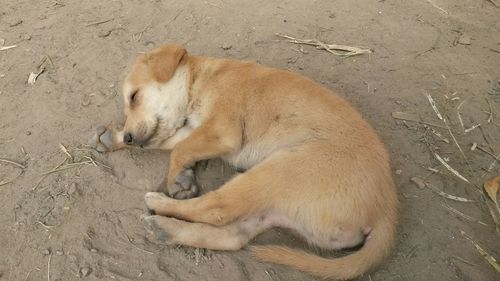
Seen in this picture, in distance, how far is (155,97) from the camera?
147 inches

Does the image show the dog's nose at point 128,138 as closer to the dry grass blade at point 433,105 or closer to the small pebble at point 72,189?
the small pebble at point 72,189

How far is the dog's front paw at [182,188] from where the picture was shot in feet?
11.2

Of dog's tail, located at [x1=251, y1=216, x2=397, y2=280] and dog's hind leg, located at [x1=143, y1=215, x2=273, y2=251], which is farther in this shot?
dog's hind leg, located at [x1=143, y1=215, x2=273, y2=251]

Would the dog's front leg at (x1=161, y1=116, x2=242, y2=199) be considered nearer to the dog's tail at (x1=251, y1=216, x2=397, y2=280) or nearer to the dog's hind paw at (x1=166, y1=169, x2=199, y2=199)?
the dog's hind paw at (x1=166, y1=169, x2=199, y2=199)

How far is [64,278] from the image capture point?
2943mm

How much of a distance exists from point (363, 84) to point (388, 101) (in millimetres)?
294

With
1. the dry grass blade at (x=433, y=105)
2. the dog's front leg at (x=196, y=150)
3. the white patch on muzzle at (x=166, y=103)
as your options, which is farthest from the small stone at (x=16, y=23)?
the dry grass blade at (x=433, y=105)

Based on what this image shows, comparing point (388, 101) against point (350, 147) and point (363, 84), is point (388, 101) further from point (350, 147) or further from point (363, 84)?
point (350, 147)

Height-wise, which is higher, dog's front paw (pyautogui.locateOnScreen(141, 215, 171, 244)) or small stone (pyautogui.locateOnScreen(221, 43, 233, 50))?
small stone (pyautogui.locateOnScreen(221, 43, 233, 50))

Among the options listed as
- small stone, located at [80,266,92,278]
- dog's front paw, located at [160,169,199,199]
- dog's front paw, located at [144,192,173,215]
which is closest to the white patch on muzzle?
dog's front paw, located at [160,169,199,199]

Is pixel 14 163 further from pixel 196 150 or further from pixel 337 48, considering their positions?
pixel 337 48

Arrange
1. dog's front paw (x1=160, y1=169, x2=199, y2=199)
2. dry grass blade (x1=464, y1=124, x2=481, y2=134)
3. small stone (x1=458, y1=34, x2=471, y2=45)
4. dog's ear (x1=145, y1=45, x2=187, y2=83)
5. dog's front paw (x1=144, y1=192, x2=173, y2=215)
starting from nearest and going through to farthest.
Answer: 1. dog's front paw (x1=144, y1=192, x2=173, y2=215)
2. dog's front paw (x1=160, y1=169, x2=199, y2=199)
3. dog's ear (x1=145, y1=45, x2=187, y2=83)
4. dry grass blade (x1=464, y1=124, x2=481, y2=134)
5. small stone (x1=458, y1=34, x2=471, y2=45)

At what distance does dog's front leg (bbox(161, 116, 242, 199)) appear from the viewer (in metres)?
3.43

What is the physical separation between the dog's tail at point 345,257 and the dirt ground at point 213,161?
17 cm
